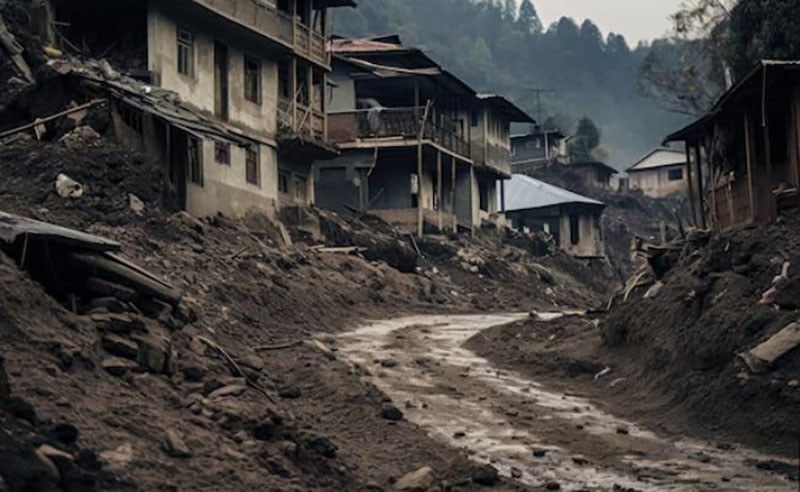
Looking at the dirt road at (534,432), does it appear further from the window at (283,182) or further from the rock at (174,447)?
the window at (283,182)

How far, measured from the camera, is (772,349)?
1513 cm

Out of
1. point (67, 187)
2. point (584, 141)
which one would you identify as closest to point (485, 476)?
point (67, 187)

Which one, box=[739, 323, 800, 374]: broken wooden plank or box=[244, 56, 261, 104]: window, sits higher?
box=[244, 56, 261, 104]: window

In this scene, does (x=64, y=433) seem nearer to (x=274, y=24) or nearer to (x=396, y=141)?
(x=274, y=24)

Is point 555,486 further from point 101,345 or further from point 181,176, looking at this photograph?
point 181,176

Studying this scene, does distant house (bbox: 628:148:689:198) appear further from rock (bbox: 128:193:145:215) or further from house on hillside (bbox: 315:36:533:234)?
rock (bbox: 128:193:145:215)

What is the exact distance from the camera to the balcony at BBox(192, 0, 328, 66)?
30.8m

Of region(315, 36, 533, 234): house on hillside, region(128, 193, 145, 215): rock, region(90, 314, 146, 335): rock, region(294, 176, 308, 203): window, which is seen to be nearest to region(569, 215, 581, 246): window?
region(315, 36, 533, 234): house on hillside

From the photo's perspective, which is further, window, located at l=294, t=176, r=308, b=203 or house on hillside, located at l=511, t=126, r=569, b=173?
house on hillside, located at l=511, t=126, r=569, b=173

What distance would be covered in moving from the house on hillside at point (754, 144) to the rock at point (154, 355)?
39.7ft

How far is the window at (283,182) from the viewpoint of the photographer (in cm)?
3547

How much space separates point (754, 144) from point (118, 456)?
55.5 ft

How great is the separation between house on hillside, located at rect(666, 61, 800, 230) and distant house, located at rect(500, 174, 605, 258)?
35.2m

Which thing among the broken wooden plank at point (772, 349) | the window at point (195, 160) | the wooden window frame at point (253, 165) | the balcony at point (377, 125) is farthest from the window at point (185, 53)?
the broken wooden plank at point (772, 349)
